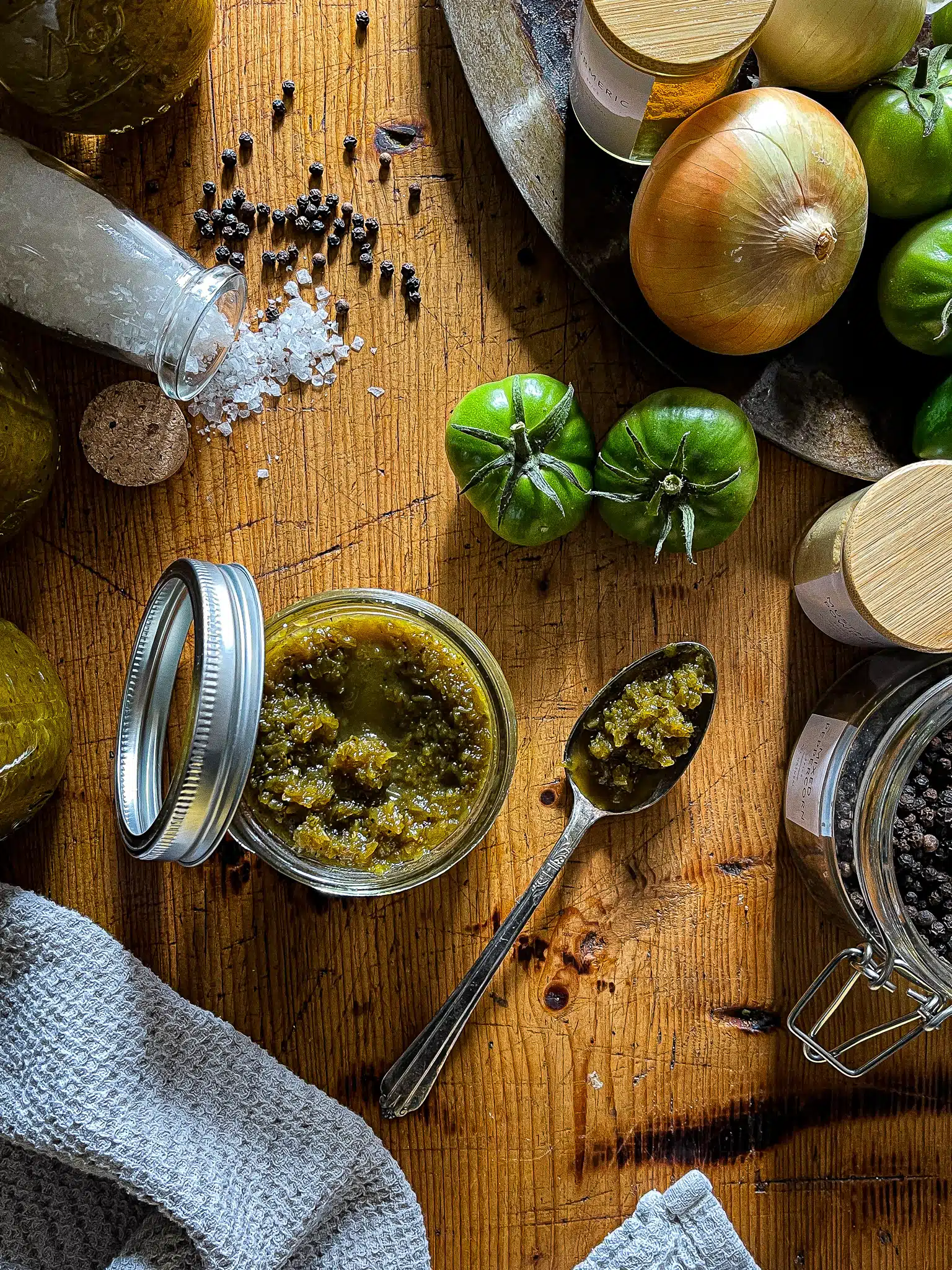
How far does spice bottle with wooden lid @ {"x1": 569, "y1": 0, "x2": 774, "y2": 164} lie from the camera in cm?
94

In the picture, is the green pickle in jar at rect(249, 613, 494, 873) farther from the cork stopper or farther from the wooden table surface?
the cork stopper

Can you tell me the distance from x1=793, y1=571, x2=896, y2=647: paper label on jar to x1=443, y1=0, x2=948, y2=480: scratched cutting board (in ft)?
0.49

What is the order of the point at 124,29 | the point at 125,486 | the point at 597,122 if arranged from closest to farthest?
1. the point at 124,29
2. the point at 597,122
3. the point at 125,486

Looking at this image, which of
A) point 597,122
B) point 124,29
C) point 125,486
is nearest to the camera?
point 124,29

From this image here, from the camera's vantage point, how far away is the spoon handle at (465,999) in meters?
1.15

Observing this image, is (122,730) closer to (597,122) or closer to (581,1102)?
(581,1102)

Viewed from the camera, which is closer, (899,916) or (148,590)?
(899,916)

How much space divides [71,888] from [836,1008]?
947mm

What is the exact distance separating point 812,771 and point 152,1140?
0.85 m

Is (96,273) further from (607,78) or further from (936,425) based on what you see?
(936,425)

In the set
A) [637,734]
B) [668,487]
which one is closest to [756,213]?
[668,487]

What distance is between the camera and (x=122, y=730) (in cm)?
113

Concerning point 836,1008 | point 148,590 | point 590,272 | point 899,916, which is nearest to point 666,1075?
point 836,1008

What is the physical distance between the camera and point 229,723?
977 millimetres
